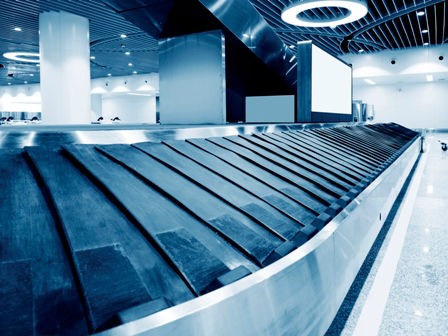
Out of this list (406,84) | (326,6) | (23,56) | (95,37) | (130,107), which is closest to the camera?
(326,6)

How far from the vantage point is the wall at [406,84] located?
14.9 meters

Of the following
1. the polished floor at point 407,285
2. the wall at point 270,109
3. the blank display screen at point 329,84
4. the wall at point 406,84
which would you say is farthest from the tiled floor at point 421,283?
the wall at point 406,84

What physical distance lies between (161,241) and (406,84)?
2090 cm

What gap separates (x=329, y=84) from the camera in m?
6.38

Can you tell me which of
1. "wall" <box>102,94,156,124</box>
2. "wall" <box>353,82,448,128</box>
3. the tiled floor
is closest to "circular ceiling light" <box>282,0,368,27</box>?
the tiled floor

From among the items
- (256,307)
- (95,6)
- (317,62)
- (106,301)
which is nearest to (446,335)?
(256,307)

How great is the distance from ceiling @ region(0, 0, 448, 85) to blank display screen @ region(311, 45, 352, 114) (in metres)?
2.90

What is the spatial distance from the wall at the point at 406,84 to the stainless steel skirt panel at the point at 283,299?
16035 millimetres

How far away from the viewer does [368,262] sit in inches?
87.2

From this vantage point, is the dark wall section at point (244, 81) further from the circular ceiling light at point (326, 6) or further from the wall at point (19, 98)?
the wall at point (19, 98)

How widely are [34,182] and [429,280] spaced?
6.85ft

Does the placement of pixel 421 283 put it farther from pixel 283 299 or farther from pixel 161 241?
pixel 161 241

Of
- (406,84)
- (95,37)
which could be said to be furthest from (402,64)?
(95,37)

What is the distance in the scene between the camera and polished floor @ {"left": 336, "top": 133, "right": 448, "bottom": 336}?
148cm
